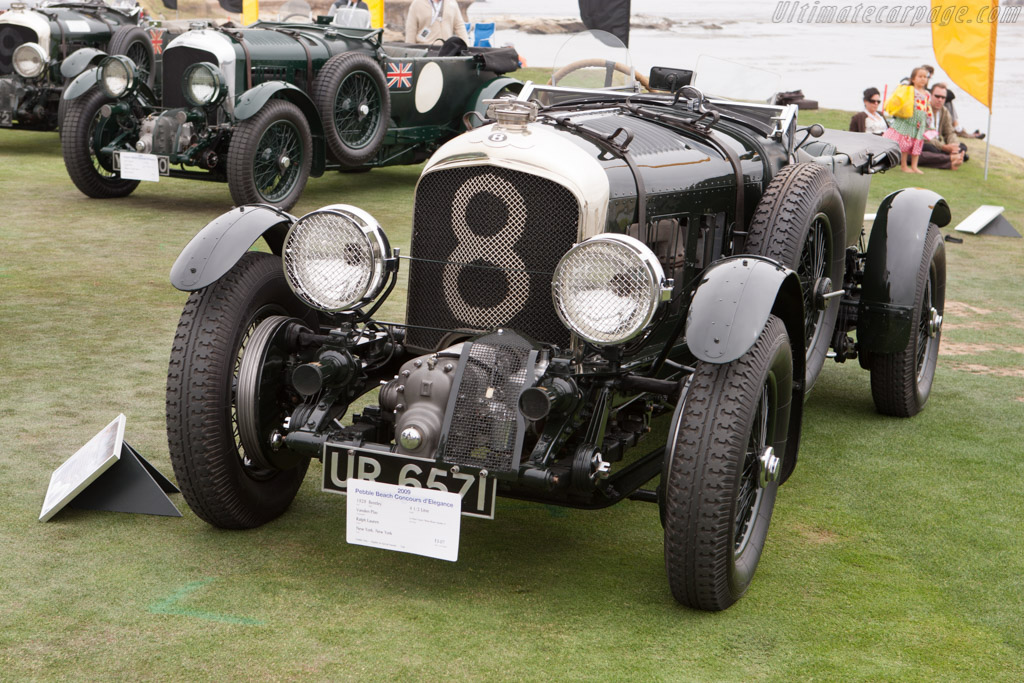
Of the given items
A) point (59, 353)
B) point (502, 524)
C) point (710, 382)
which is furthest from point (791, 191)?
point (59, 353)

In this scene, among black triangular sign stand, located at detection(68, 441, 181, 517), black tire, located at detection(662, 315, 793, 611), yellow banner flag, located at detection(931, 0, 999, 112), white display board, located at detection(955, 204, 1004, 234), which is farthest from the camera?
yellow banner flag, located at detection(931, 0, 999, 112)

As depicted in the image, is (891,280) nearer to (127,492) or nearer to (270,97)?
(127,492)

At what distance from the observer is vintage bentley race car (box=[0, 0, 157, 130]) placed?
34.3 feet

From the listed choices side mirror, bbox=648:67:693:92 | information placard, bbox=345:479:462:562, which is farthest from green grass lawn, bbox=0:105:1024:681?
side mirror, bbox=648:67:693:92

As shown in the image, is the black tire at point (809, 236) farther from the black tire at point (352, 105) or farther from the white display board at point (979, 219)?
the white display board at point (979, 219)

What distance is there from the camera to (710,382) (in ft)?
9.42

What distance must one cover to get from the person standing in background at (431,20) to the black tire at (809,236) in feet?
29.5

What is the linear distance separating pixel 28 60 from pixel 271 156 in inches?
145

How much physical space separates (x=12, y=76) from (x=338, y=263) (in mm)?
8837

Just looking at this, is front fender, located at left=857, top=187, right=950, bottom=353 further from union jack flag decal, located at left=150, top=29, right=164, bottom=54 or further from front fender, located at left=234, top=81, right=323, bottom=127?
union jack flag decal, located at left=150, top=29, right=164, bottom=54

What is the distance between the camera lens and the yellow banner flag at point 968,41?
37.0 ft

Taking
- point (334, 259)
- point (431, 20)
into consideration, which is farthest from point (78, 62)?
point (334, 259)

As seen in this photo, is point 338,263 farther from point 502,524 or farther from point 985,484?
point 985,484

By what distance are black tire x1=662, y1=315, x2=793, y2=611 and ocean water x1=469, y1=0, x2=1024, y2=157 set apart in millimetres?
15099
